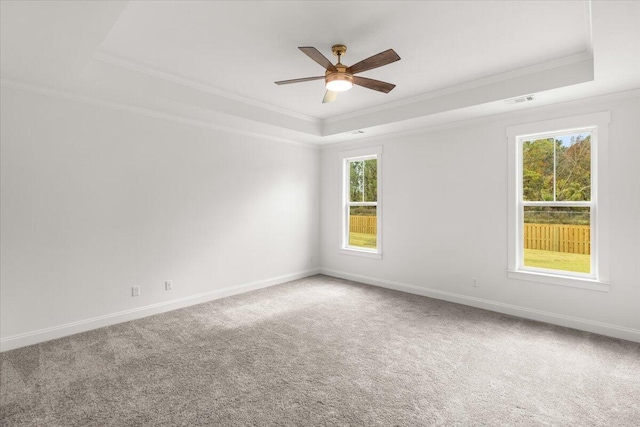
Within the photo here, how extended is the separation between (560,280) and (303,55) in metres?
3.76

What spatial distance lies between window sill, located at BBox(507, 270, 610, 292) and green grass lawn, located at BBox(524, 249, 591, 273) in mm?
173

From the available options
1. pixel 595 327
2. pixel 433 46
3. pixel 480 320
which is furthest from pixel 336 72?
pixel 595 327

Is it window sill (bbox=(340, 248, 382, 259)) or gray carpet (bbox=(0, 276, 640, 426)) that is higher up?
window sill (bbox=(340, 248, 382, 259))

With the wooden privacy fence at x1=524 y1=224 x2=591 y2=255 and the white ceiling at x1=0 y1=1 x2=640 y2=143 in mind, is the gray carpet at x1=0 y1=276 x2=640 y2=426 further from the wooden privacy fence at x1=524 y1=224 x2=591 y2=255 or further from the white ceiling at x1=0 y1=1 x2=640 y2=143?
the white ceiling at x1=0 y1=1 x2=640 y2=143

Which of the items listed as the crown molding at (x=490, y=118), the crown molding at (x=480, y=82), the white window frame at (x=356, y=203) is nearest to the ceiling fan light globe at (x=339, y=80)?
the crown molding at (x=480, y=82)

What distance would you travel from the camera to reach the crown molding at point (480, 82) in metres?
3.22

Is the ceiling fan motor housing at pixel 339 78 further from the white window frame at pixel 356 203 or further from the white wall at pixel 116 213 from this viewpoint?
the white window frame at pixel 356 203

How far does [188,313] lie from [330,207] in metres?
3.15

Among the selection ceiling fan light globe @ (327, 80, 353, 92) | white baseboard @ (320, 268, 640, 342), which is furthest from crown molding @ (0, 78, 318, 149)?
white baseboard @ (320, 268, 640, 342)

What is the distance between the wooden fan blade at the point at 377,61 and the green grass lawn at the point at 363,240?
346cm

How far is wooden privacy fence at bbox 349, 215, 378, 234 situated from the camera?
579cm

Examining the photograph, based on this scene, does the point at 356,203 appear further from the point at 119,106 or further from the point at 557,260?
the point at 119,106

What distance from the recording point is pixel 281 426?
2.06 m

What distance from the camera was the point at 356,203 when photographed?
5.98 metres
